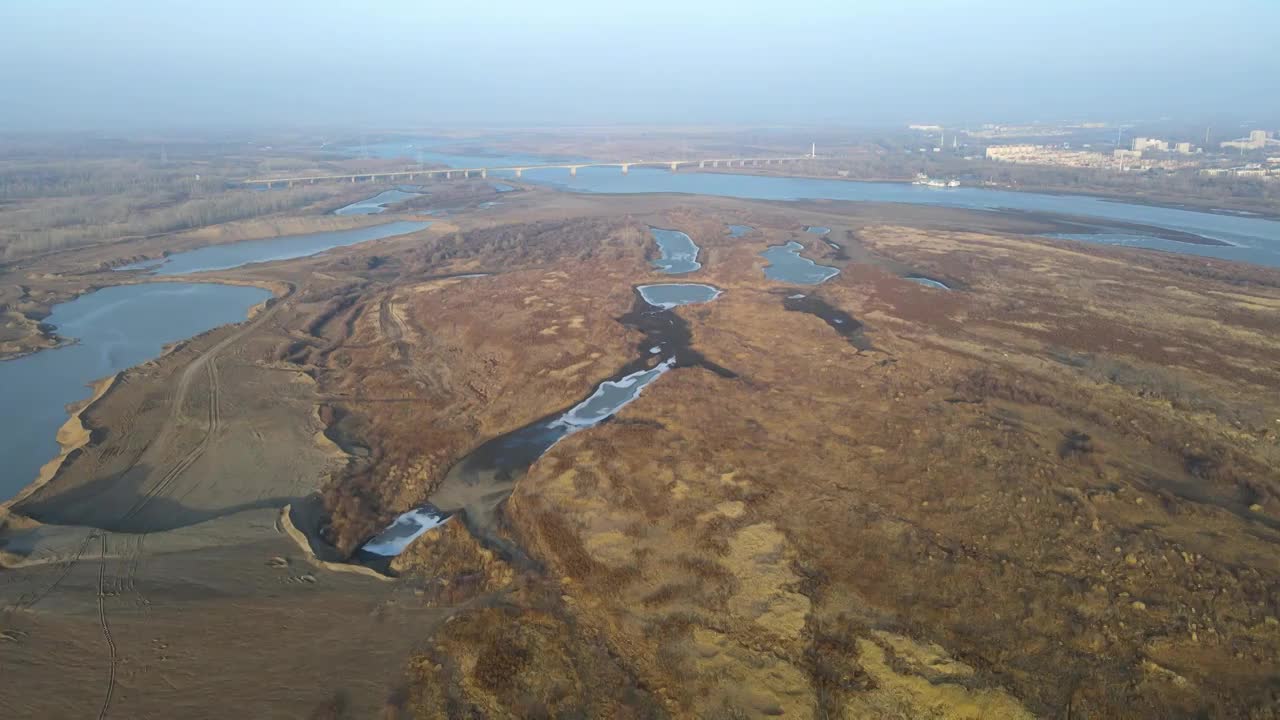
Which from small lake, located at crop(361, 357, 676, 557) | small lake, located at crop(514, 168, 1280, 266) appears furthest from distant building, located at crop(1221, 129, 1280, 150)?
small lake, located at crop(361, 357, 676, 557)

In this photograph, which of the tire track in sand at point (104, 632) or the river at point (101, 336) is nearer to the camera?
the tire track in sand at point (104, 632)

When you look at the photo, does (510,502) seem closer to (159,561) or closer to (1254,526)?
(159,561)

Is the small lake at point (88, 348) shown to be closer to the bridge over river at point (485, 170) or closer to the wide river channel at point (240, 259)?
the wide river channel at point (240, 259)

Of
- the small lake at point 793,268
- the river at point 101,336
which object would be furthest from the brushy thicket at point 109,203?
the small lake at point 793,268

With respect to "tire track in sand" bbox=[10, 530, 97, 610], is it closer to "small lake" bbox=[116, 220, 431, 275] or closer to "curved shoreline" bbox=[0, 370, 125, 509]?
"curved shoreline" bbox=[0, 370, 125, 509]

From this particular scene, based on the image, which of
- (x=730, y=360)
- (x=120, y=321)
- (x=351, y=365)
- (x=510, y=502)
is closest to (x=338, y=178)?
(x=120, y=321)
